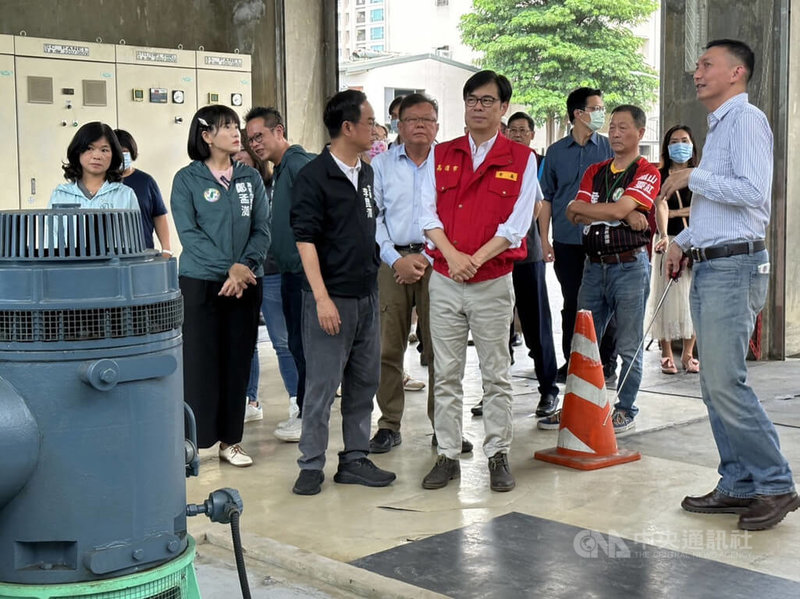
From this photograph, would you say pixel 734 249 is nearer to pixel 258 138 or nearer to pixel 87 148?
pixel 258 138

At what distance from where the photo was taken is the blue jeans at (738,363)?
4.30 metres

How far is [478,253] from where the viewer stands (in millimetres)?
4785

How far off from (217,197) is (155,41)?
18.6 feet

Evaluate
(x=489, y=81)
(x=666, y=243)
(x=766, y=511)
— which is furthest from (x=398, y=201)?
(x=666, y=243)

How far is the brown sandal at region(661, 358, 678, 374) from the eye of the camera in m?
7.99

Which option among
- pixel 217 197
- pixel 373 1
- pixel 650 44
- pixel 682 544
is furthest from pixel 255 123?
pixel 373 1

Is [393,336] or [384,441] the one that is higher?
[393,336]

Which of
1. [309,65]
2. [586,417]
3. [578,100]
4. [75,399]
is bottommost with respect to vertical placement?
[586,417]

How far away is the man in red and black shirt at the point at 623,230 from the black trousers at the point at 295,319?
5.41 ft

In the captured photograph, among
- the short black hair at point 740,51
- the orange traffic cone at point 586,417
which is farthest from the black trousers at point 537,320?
the short black hair at point 740,51

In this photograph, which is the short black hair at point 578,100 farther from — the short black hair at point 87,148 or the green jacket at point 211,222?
the short black hair at point 87,148

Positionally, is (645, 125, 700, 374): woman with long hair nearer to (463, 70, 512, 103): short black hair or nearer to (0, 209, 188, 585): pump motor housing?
(463, 70, 512, 103): short black hair

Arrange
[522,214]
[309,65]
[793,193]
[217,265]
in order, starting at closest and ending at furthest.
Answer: [522,214]
[217,265]
[793,193]
[309,65]

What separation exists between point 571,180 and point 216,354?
2944mm
